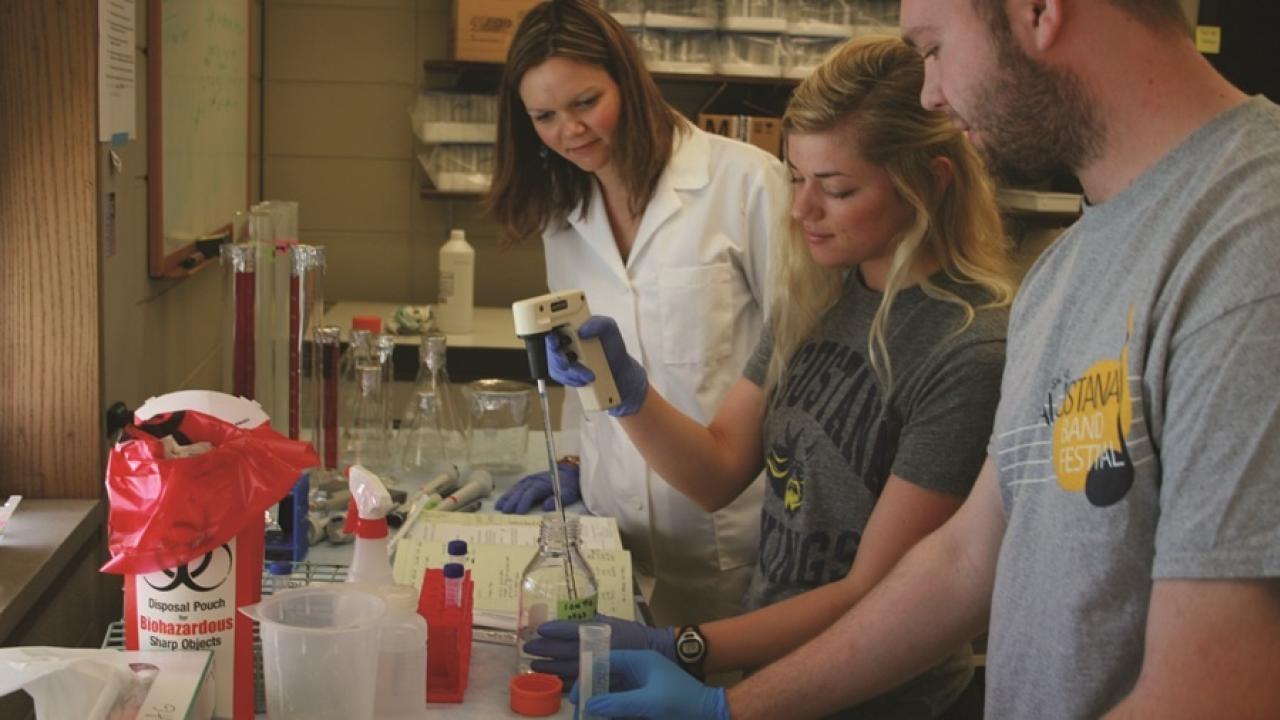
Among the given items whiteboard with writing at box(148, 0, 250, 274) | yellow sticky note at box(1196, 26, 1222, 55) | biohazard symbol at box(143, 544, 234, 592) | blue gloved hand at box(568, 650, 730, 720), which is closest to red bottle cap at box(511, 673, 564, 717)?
blue gloved hand at box(568, 650, 730, 720)

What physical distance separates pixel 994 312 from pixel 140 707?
1.05 metres

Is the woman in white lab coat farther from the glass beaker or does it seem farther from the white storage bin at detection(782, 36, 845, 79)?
the white storage bin at detection(782, 36, 845, 79)

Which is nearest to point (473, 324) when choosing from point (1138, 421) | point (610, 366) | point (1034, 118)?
point (610, 366)

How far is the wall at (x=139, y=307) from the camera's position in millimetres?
1884

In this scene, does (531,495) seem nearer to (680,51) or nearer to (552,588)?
(552,588)

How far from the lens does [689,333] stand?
7.44 ft

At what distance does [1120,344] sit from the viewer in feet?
3.27

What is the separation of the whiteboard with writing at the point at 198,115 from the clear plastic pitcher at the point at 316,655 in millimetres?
1177

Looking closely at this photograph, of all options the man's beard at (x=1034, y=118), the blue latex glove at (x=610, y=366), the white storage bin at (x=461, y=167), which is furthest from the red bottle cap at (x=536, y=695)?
the white storage bin at (x=461, y=167)

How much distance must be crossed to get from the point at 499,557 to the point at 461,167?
2.51m

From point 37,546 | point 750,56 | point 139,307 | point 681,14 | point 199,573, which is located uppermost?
point 681,14

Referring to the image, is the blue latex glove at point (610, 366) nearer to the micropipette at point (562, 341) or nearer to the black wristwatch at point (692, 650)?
the micropipette at point (562, 341)

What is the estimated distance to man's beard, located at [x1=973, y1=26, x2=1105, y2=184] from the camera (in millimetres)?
1061

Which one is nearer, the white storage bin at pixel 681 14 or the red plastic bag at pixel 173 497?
the red plastic bag at pixel 173 497
